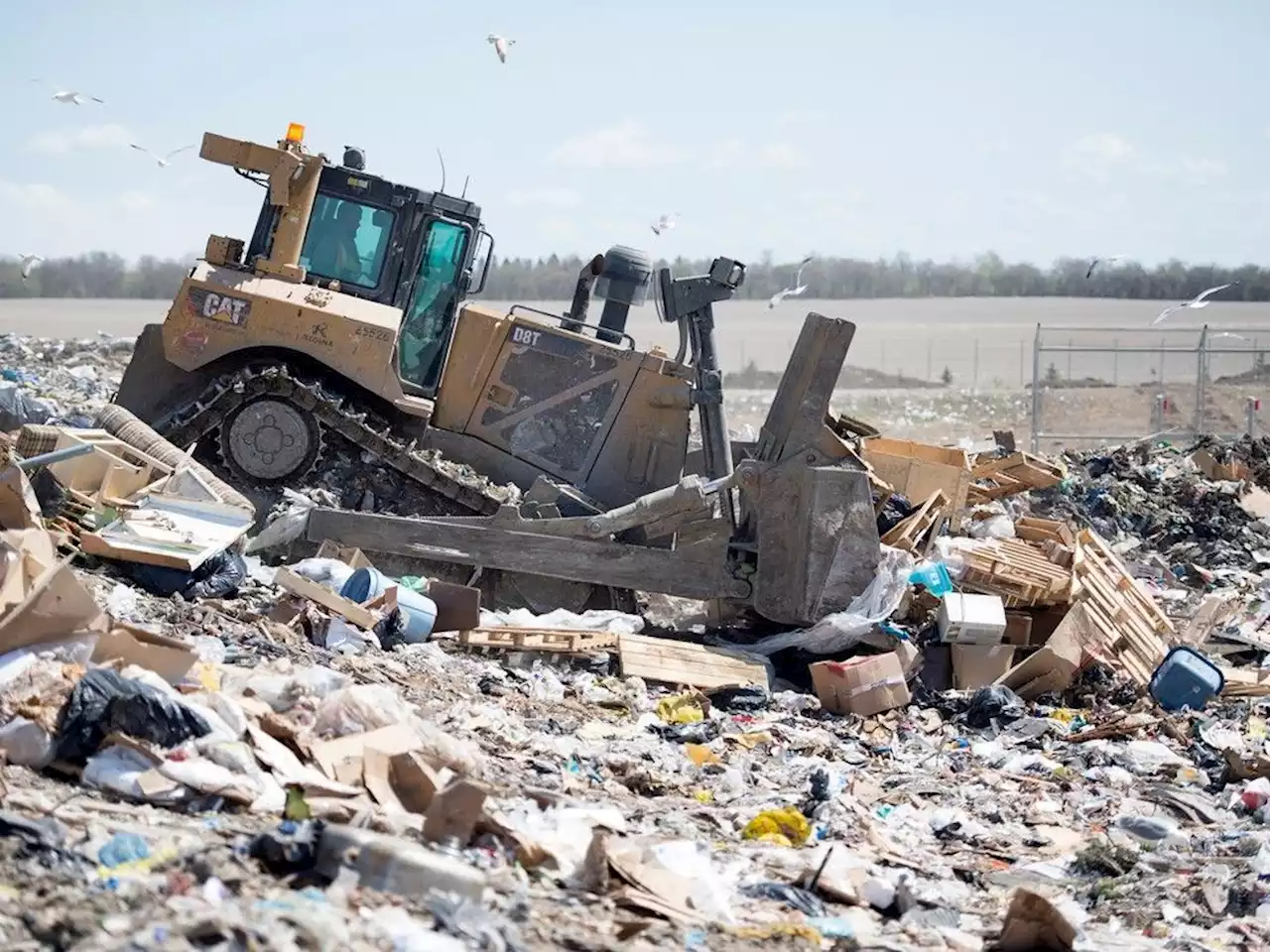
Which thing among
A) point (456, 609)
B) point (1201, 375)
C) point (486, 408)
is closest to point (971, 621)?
point (456, 609)

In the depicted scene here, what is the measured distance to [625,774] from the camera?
6438mm

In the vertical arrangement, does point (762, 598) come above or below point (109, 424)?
below

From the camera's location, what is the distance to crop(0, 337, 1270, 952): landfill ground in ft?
13.9

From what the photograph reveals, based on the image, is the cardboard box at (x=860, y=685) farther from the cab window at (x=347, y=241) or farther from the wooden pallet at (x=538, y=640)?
the cab window at (x=347, y=241)

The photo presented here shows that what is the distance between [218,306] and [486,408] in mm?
1804

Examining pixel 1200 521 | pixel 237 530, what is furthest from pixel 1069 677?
pixel 1200 521

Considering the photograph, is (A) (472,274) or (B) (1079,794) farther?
(A) (472,274)

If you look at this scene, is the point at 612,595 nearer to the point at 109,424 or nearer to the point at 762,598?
the point at 762,598

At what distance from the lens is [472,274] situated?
10477mm

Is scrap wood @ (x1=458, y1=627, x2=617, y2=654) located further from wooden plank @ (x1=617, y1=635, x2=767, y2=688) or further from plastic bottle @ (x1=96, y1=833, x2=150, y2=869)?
plastic bottle @ (x1=96, y1=833, x2=150, y2=869)

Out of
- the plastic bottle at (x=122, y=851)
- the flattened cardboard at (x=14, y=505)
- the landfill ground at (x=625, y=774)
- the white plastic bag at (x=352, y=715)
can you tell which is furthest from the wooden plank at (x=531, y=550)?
the plastic bottle at (x=122, y=851)

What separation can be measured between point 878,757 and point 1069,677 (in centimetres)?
161

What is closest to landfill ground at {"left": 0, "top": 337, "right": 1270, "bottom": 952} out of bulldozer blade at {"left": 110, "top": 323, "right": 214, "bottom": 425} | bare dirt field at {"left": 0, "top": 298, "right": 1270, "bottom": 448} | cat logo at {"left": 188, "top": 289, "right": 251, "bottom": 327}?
bulldozer blade at {"left": 110, "top": 323, "right": 214, "bottom": 425}

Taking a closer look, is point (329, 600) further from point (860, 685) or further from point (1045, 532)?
point (1045, 532)
